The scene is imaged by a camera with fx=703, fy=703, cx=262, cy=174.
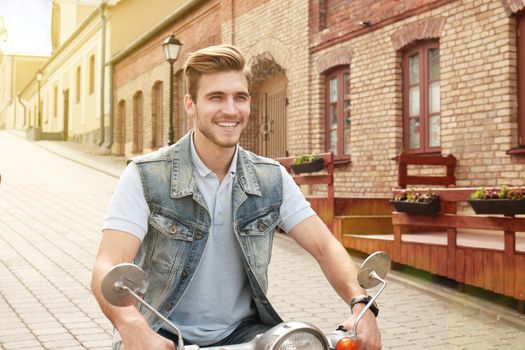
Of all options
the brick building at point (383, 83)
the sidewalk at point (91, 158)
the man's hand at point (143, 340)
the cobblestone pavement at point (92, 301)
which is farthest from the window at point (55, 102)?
the man's hand at point (143, 340)

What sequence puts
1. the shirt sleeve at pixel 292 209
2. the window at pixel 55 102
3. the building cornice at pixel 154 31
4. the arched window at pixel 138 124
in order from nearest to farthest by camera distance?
1. the shirt sleeve at pixel 292 209
2. the building cornice at pixel 154 31
3. the arched window at pixel 138 124
4. the window at pixel 55 102

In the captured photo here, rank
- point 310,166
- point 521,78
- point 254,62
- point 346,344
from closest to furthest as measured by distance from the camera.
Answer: point 346,344 < point 521,78 < point 310,166 < point 254,62

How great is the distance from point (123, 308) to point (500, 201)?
15.7 feet

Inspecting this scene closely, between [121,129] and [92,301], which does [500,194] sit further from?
[121,129]

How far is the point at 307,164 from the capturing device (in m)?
9.82

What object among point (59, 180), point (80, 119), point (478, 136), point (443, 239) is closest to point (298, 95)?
point (478, 136)

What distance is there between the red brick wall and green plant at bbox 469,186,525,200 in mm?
4224

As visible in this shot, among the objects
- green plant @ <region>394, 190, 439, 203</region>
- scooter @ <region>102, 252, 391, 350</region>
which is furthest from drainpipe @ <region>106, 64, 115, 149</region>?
scooter @ <region>102, 252, 391, 350</region>

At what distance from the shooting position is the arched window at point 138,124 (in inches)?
989

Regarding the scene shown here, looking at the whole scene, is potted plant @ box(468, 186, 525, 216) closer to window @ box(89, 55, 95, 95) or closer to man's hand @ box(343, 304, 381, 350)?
man's hand @ box(343, 304, 381, 350)

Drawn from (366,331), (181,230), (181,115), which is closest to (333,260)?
(366,331)

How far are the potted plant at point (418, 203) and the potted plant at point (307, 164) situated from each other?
80.2 inches

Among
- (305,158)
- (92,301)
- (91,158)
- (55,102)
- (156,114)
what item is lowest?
(92,301)

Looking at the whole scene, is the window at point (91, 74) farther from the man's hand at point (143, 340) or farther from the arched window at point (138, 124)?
the man's hand at point (143, 340)
